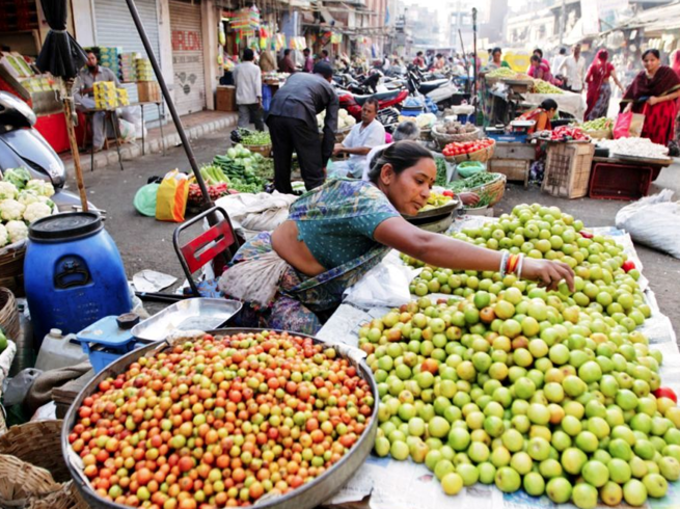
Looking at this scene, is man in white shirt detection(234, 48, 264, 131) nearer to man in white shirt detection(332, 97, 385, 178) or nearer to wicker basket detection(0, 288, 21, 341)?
man in white shirt detection(332, 97, 385, 178)

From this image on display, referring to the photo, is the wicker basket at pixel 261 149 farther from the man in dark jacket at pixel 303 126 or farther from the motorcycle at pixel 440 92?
the motorcycle at pixel 440 92

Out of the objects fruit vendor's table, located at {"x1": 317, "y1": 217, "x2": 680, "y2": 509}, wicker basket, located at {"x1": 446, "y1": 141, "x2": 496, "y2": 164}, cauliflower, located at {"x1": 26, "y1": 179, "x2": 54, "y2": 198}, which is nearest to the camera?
fruit vendor's table, located at {"x1": 317, "y1": 217, "x2": 680, "y2": 509}

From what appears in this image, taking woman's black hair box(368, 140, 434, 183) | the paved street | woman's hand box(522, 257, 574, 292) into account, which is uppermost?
woman's black hair box(368, 140, 434, 183)

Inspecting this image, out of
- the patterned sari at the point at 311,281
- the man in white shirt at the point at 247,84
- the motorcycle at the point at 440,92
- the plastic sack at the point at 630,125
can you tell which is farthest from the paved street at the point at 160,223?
the motorcycle at the point at 440,92

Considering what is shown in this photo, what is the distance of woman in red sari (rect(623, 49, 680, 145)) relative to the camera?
9.07 metres

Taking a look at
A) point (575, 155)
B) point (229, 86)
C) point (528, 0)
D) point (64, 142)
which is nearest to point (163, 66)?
point (229, 86)

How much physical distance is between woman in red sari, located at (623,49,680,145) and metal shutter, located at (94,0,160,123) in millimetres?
9651

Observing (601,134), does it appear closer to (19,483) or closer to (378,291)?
(378,291)

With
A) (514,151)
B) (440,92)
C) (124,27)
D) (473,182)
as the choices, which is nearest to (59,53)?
(473,182)

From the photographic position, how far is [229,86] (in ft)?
52.5

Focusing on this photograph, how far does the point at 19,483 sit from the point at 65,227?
1.69m

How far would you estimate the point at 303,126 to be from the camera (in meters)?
6.22

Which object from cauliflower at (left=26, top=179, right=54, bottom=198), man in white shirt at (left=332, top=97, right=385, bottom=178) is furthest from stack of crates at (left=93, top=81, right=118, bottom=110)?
cauliflower at (left=26, top=179, right=54, bottom=198)

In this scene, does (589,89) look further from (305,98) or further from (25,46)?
(25,46)
